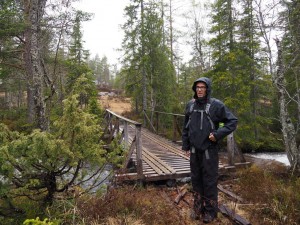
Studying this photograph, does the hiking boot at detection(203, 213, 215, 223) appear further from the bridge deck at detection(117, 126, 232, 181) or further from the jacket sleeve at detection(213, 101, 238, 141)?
the bridge deck at detection(117, 126, 232, 181)

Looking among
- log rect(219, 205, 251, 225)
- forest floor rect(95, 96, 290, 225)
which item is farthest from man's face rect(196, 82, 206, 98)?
log rect(219, 205, 251, 225)

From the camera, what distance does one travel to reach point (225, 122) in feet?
12.7

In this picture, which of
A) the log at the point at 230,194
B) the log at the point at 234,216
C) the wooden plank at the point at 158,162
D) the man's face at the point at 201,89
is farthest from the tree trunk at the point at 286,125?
the man's face at the point at 201,89

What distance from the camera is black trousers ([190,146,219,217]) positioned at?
3.81 m

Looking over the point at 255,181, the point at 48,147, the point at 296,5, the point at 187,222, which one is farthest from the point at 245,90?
the point at 48,147

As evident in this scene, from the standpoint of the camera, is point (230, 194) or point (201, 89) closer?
point (201, 89)

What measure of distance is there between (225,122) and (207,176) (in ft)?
2.87

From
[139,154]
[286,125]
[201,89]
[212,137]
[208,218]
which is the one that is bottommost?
[208,218]

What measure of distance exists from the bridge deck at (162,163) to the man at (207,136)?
1.92 m

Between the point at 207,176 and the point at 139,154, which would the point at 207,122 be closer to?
the point at 207,176

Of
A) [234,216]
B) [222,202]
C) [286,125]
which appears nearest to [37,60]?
[222,202]

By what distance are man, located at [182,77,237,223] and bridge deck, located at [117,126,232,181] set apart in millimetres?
1925

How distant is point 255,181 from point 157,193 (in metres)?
2.14

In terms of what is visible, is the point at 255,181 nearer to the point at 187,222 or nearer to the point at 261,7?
the point at 187,222
